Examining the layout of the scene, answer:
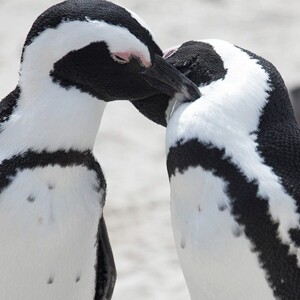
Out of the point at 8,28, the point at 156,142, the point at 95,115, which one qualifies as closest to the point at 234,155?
the point at 95,115

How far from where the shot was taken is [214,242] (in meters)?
1.41

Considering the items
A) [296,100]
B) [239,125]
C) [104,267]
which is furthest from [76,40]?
[296,100]

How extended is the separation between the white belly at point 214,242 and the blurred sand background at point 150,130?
1371 mm

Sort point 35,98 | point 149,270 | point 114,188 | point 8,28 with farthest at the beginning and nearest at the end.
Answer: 1. point 8,28
2. point 114,188
3. point 149,270
4. point 35,98

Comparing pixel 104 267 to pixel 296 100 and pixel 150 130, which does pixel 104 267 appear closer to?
pixel 296 100

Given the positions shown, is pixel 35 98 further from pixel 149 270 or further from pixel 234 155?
pixel 149 270

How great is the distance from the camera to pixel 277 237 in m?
1.39

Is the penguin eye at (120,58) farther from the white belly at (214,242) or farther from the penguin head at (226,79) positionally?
the white belly at (214,242)

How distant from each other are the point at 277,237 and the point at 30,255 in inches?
16.6

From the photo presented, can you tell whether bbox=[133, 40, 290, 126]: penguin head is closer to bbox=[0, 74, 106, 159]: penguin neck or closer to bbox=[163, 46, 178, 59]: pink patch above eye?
bbox=[163, 46, 178, 59]: pink patch above eye

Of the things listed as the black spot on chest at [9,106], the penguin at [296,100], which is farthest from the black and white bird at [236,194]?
the penguin at [296,100]

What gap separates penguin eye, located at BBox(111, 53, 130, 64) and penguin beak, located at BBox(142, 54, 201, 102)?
4 cm

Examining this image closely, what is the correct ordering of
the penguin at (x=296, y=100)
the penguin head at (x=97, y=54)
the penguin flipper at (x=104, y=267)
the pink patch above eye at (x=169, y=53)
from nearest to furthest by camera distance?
the penguin head at (x=97, y=54) < the pink patch above eye at (x=169, y=53) < the penguin flipper at (x=104, y=267) < the penguin at (x=296, y=100)

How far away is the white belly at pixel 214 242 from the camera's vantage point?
1403 millimetres
